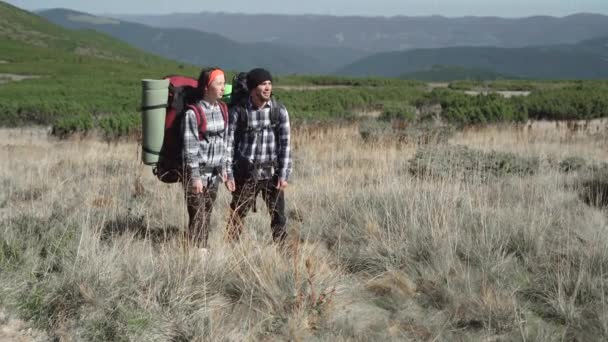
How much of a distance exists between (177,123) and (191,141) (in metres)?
0.16

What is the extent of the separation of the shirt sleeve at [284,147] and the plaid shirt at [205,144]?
40cm

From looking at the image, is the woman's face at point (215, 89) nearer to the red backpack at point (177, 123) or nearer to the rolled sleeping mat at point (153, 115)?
the red backpack at point (177, 123)

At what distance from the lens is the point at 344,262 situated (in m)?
4.13

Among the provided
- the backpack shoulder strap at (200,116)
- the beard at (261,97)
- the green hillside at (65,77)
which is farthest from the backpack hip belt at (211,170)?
the green hillside at (65,77)

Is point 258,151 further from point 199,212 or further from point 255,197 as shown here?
point 199,212

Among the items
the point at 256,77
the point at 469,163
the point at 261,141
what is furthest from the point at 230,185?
the point at 469,163

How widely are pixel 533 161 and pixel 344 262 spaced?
4777 millimetres

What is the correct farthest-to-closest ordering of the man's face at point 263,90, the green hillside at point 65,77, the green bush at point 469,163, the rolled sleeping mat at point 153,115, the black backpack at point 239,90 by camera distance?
the green hillside at point 65,77
the green bush at point 469,163
the black backpack at point 239,90
the man's face at point 263,90
the rolled sleeping mat at point 153,115

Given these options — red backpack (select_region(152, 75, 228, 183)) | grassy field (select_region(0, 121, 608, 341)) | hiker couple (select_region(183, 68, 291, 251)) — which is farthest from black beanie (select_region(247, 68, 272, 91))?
grassy field (select_region(0, 121, 608, 341))

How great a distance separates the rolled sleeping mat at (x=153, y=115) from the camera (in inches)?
149

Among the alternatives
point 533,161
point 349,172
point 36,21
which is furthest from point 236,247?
point 36,21

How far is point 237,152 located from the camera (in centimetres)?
430

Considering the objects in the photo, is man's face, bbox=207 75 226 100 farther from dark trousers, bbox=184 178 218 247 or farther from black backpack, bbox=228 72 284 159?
dark trousers, bbox=184 178 218 247

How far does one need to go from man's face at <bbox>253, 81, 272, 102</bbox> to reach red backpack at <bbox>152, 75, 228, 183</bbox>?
274 millimetres
